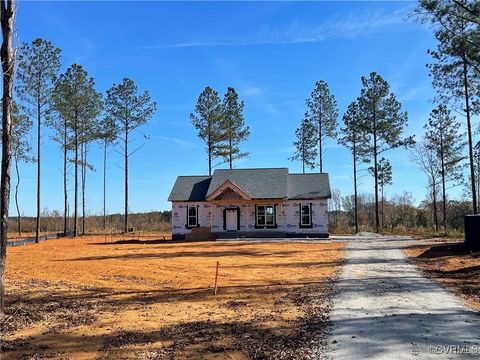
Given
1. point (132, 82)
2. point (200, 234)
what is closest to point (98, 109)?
point (132, 82)

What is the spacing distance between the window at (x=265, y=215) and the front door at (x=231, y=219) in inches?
72.6

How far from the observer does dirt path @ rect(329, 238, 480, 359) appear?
573 centimetres

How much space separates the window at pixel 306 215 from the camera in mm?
34706

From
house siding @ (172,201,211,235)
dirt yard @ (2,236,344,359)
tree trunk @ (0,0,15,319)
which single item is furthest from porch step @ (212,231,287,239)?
tree trunk @ (0,0,15,319)

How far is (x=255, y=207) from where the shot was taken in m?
35.4

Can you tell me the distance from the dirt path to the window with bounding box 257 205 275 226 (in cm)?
2205

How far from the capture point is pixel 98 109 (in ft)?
134

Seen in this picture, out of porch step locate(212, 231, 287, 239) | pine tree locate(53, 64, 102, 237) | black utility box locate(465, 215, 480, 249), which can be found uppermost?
pine tree locate(53, 64, 102, 237)

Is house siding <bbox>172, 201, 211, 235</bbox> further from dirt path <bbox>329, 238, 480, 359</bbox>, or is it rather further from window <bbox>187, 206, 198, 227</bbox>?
dirt path <bbox>329, 238, 480, 359</bbox>

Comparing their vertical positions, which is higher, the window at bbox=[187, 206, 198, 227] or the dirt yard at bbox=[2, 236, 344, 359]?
the window at bbox=[187, 206, 198, 227]

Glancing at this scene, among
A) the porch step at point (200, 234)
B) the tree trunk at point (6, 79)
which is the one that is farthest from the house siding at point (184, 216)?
the tree trunk at point (6, 79)

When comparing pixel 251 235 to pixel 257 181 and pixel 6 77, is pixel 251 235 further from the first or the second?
pixel 6 77

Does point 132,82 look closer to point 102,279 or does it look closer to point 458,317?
point 102,279

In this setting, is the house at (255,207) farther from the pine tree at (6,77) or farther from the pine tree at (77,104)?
the pine tree at (6,77)
